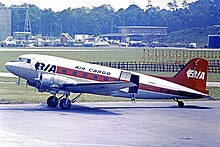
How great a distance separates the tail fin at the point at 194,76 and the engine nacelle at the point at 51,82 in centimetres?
534

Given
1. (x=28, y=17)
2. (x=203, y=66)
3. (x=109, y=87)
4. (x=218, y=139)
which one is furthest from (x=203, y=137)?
(x=28, y=17)

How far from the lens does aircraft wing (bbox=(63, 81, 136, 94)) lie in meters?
27.0

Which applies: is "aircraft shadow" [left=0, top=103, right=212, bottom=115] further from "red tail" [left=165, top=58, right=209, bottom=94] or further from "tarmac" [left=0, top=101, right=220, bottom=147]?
"red tail" [left=165, top=58, right=209, bottom=94]

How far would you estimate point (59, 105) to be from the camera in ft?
89.6

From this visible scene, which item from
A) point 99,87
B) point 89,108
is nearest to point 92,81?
point 99,87

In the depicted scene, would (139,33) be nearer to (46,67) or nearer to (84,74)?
(84,74)

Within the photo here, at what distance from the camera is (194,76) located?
29609 mm

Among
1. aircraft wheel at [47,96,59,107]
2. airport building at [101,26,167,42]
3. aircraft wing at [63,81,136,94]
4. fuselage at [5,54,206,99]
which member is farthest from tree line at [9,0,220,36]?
aircraft wheel at [47,96,59,107]

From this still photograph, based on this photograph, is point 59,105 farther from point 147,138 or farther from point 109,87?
point 147,138

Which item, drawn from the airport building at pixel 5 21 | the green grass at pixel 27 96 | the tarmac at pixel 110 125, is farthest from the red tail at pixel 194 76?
the airport building at pixel 5 21

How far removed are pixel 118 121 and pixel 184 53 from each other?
271ft

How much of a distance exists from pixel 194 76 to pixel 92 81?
510cm

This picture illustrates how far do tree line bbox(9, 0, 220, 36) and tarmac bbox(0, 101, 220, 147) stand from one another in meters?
40.7

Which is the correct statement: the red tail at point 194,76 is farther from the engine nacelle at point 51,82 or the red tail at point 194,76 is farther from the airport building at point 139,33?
the airport building at point 139,33
